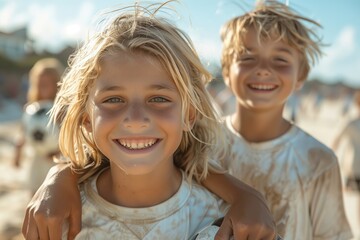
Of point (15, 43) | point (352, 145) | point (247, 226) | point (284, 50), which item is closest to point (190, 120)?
point (247, 226)

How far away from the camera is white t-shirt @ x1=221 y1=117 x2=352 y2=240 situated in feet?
7.61

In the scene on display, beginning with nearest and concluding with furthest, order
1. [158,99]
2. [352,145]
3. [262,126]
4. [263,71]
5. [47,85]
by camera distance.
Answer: [158,99] < [263,71] < [262,126] < [47,85] < [352,145]

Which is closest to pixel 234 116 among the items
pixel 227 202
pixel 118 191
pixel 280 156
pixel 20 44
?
pixel 280 156

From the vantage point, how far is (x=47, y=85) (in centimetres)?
495

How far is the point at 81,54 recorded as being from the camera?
2.02m

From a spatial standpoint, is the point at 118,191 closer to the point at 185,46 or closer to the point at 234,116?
the point at 185,46

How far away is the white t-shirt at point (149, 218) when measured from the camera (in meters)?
1.88

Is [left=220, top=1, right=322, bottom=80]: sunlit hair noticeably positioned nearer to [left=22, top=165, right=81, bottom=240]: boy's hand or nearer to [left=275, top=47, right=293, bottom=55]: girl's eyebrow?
[left=275, top=47, right=293, bottom=55]: girl's eyebrow

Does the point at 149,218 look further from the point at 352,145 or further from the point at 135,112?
the point at 352,145

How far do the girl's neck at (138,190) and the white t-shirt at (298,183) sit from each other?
0.58 metres

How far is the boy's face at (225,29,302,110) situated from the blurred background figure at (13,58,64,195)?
7.15ft

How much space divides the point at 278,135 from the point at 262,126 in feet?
0.33

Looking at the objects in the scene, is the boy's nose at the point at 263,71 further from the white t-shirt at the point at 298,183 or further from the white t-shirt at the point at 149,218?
the white t-shirt at the point at 149,218

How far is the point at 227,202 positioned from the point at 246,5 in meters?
1.24
